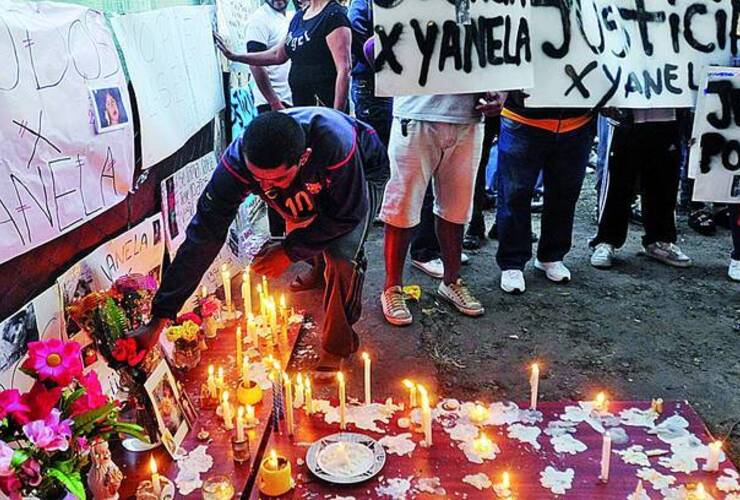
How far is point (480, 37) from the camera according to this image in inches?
107

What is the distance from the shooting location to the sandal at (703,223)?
4348mm

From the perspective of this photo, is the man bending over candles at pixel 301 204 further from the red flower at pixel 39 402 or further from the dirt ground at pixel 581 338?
the red flower at pixel 39 402

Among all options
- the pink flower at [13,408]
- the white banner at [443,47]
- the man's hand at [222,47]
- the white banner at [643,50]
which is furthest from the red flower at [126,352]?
the white banner at [643,50]

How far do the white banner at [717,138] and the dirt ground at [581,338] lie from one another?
1.87ft

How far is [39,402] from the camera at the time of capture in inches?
55.7

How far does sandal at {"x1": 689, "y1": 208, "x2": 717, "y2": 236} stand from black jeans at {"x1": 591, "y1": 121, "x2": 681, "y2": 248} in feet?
2.05

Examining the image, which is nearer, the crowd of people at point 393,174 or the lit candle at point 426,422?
the lit candle at point 426,422

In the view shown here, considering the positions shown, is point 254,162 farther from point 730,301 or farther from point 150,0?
point 730,301

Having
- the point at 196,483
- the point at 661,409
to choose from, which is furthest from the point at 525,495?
the point at 196,483

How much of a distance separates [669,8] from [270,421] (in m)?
2.53

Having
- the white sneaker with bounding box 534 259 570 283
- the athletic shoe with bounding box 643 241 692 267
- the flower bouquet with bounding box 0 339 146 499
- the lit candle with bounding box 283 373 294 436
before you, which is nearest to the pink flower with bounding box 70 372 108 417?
the flower bouquet with bounding box 0 339 146 499

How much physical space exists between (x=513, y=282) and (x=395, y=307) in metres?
0.68

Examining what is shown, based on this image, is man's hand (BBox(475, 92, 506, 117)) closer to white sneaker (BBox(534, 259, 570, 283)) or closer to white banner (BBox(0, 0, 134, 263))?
white sneaker (BBox(534, 259, 570, 283))

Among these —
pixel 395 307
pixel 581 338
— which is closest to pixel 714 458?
pixel 581 338
